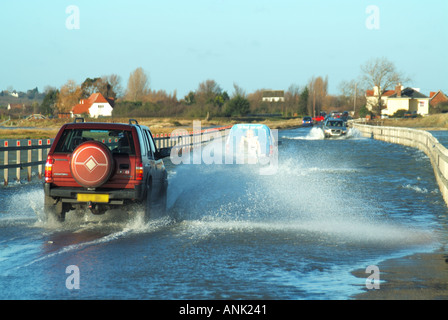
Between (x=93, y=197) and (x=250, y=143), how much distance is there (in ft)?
41.0

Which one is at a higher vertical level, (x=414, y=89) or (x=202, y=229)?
(x=414, y=89)

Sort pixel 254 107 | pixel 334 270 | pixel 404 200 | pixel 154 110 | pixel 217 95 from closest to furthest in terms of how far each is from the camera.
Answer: pixel 334 270 < pixel 404 200 < pixel 154 110 < pixel 217 95 < pixel 254 107

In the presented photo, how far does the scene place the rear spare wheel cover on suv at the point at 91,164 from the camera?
34.6 feet

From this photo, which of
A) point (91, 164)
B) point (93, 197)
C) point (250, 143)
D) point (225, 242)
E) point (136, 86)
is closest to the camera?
point (225, 242)

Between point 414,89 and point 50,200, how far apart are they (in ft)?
504

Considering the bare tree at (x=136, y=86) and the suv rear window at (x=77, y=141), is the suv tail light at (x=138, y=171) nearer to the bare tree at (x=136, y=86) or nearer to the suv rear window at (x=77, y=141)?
the suv rear window at (x=77, y=141)

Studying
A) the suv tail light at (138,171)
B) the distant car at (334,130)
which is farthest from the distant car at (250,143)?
the distant car at (334,130)

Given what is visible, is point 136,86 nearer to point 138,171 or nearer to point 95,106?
point 95,106

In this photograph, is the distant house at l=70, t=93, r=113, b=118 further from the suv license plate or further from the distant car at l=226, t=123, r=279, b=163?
the suv license plate

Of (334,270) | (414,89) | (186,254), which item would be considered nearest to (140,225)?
(186,254)

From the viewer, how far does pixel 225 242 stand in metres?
10.0

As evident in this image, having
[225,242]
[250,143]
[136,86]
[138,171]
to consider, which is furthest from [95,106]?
[225,242]
